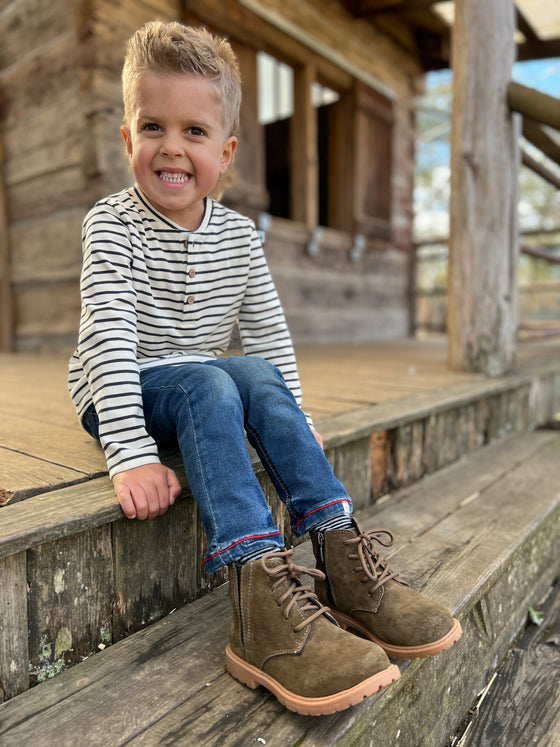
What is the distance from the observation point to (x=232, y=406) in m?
1.02

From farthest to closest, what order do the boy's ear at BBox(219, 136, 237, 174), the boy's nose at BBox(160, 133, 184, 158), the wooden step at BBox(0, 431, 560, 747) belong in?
1. the boy's ear at BBox(219, 136, 237, 174)
2. the boy's nose at BBox(160, 133, 184, 158)
3. the wooden step at BBox(0, 431, 560, 747)

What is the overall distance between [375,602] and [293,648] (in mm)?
190

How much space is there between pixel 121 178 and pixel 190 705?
284 cm

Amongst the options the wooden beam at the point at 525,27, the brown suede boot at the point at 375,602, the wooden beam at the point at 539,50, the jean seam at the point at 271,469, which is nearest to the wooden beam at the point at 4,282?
the jean seam at the point at 271,469

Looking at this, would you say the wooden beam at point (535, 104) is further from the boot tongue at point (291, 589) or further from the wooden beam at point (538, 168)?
the boot tongue at point (291, 589)

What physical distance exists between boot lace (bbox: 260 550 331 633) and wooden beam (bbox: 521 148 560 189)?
2510 mm

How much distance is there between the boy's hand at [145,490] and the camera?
948 mm

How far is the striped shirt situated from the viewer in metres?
1.03

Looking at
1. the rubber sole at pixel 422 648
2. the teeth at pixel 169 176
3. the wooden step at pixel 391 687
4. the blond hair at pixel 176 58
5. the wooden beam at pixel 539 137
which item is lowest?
the wooden step at pixel 391 687

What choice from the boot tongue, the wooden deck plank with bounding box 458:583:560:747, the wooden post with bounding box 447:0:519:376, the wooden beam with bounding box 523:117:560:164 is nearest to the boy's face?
the boot tongue

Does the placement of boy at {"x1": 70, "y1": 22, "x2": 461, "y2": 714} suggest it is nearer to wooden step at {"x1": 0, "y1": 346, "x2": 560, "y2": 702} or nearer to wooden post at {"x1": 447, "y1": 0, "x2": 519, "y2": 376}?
wooden step at {"x1": 0, "y1": 346, "x2": 560, "y2": 702}

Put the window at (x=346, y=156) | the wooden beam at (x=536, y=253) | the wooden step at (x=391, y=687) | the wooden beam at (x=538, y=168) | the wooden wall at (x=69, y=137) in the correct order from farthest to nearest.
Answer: the window at (x=346, y=156)
the wooden beam at (x=536, y=253)
the wooden wall at (x=69, y=137)
the wooden beam at (x=538, y=168)
the wooden step at (x=391, y=687)

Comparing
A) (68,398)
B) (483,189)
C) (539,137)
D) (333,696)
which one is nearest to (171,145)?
(333,696)

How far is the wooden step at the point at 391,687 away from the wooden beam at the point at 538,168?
179 centimetres
